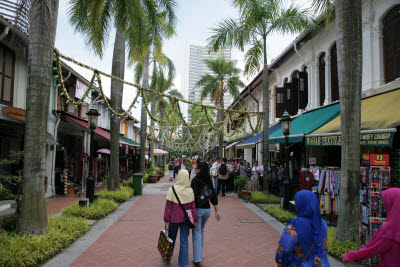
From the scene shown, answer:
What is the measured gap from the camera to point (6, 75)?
952cm

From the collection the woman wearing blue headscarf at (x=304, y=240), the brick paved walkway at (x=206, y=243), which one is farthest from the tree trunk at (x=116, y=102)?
the woman wearing blue headscarf at (x=304, y=240)

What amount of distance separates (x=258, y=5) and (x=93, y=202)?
10064 mm

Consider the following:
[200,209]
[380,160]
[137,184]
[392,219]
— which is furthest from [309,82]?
[392,219]

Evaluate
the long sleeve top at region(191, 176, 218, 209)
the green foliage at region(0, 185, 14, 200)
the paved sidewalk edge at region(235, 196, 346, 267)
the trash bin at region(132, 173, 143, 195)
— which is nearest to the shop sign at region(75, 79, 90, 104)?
the trash bin at region(132, 173, 143, 195)

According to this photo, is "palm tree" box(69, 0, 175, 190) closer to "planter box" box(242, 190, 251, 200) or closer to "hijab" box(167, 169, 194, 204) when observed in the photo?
"planter box" box(242, 190, 251, 200)

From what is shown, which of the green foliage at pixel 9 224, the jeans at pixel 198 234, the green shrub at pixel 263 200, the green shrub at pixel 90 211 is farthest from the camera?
the green shrub at pixel 263 200

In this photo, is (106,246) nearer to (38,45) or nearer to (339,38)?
(38,45)

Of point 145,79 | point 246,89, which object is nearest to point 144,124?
point 145,79

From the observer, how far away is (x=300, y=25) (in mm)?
11141

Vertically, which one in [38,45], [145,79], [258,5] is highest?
[258,5]

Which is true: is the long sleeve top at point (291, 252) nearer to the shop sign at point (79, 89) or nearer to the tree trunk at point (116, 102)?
the tree trunk at point (116, 102)

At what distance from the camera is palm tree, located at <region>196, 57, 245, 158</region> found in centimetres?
2189

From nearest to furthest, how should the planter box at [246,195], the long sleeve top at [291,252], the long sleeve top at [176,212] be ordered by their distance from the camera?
the long sleeve top at [291,252], the long sleeve top at [176,212], the planter box at [246,195]

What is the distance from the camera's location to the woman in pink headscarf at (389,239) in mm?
2516
